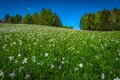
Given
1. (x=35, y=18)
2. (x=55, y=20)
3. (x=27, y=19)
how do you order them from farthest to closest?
1. (x=27, y=19)
2. (x=35, y=18)
3. (x=55, y=20)

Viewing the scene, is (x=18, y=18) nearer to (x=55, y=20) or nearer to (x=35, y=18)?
(x=35, y=18)

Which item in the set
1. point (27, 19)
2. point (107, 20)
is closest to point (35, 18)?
point (27, 19)

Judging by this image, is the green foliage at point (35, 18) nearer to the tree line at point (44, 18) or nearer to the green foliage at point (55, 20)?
the tree line at point (44, 18)

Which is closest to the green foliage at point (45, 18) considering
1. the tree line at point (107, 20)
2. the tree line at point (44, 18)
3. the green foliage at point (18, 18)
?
the tree line at point (44, 18)

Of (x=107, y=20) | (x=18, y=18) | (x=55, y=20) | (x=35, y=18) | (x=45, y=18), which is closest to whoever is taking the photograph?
Answer: (x=107, y=20)

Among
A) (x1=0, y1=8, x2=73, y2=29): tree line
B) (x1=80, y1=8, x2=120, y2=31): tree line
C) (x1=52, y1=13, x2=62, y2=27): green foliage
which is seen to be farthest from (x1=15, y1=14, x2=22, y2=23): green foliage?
(x1=80, y1=8, x2=120, y2=31): tree line

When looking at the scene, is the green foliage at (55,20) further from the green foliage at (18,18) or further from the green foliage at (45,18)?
the green foliage at (18,18)

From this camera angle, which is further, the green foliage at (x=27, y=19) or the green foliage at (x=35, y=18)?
the green foliage at (x=27, y=19)

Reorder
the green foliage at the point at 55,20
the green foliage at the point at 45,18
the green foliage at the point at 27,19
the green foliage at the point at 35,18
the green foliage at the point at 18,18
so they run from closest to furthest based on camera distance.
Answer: the green foliage at the point at 45,18 < the green foliage at the point at 55,20 < the green foliage at the point at 35,18 < the green foliage at the point at 27,19 < the green foliage at the point at 18,18

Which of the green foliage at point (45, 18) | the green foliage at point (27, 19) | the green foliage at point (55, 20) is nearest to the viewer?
the green foliage at point (45, 18)

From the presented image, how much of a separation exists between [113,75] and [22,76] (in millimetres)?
1823

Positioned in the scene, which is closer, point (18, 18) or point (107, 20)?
point (107, 20)

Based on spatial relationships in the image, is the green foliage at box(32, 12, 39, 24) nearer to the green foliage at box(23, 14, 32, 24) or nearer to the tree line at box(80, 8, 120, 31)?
the green foliage at box(23, 14, 32, 24)

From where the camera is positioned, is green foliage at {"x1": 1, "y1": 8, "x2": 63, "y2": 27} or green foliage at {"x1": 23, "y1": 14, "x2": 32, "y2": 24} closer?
green foliage at {"x1": 1, "y1": 8, "x2": 63, "y2": 27}
